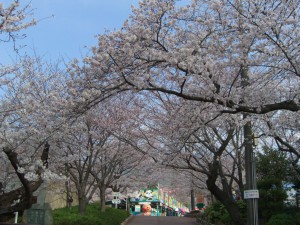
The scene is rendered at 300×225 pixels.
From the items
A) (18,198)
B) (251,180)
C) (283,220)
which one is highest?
(251,180)

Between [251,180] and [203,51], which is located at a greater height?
[203,51]

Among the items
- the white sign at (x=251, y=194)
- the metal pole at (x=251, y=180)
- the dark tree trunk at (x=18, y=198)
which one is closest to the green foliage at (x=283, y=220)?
the metal pole at (x=251, y=180)

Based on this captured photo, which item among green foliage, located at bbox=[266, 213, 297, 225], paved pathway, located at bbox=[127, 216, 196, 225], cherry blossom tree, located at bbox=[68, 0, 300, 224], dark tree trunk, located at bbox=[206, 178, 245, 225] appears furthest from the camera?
paved pathway, located at bbox=[127, 216, 196, 225]

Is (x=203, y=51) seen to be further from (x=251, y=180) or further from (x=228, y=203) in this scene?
(x=228, y=203)

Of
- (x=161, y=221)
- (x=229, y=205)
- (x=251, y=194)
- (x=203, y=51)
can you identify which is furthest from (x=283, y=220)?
(x=161, y=221)

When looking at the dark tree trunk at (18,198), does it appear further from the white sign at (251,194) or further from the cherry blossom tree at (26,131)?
the white sign at (251,194)

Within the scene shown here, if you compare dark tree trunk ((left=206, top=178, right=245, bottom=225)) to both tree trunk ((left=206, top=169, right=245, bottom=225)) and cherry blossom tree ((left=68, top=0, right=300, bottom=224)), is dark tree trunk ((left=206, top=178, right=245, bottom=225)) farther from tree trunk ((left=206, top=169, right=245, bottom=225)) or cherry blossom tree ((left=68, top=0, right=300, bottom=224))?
cherry blossom tree ((left=68, top=0, right=300, bottom=224))

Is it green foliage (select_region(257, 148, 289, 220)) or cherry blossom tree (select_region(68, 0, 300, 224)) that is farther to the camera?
green foliage (select_region(257, 148, 289, 220))

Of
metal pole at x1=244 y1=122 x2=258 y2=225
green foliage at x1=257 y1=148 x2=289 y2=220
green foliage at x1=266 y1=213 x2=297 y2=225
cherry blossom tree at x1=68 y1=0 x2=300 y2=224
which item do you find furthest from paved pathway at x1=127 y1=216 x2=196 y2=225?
cherry blossom tree at x1=68 y1=0 x2=300 y2=224

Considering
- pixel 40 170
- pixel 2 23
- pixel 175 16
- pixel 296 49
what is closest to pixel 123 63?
pixel 175 16

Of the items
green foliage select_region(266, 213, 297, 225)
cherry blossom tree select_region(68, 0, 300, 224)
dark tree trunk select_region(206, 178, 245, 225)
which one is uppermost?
cherry blossom tree select_region(68, 0, 300, 224)

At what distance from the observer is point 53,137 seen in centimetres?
1016

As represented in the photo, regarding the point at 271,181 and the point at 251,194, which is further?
the point at 271,181

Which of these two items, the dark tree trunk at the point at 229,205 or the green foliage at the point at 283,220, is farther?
the dark tree trunk at the point at 229,205
